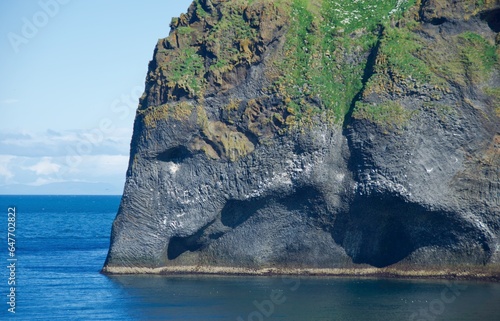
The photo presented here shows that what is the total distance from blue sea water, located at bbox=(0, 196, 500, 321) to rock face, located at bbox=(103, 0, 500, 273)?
2387 millimetres

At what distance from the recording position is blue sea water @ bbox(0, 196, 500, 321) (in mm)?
44406

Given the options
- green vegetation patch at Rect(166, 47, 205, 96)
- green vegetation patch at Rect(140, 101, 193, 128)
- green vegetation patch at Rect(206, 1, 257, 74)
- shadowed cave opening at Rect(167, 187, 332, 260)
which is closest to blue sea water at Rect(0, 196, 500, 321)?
shadowed cave opening at Rect(167, 187, 332, 260)

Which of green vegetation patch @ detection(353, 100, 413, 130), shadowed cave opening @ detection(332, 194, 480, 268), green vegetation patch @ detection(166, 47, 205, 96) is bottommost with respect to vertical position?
shadowed cave opening @ detection(332, 194, 480, 268)

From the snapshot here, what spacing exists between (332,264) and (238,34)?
53.6ft

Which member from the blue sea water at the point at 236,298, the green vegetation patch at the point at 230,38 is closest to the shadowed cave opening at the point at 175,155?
the green vegetation patch at the point at 230,38

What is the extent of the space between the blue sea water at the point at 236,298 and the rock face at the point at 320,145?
7.83ft

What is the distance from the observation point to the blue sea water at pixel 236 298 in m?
44.4

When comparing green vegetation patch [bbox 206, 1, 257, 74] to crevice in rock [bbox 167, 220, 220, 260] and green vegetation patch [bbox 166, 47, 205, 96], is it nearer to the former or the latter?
green vegetation patch [bbox 166, 47, 205, 96]

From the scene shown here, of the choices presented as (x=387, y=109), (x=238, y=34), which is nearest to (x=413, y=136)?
(x=387, y=109)

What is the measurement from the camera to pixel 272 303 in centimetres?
4700

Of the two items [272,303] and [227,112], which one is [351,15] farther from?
[272,303]

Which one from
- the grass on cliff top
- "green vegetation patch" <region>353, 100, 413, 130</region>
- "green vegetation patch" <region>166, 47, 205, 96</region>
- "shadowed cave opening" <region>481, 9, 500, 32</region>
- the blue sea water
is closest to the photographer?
the blue sea water

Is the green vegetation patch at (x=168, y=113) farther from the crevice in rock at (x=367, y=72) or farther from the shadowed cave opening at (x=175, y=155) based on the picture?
the crevice in rock at (x=367, y=72)

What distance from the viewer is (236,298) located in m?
48.4
